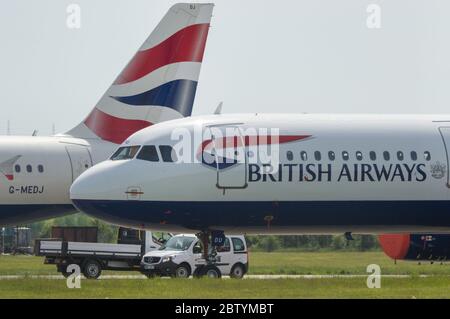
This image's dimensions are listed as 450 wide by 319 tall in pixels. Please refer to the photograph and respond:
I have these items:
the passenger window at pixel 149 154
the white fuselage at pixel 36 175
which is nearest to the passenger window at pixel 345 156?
the passenger window at pixel 149 154

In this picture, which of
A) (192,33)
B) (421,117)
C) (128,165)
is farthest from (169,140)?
(192,33)

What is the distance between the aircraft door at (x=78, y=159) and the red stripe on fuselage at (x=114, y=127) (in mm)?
1611

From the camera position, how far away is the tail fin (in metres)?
56.3

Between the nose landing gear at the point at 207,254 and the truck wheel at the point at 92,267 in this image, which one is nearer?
the nose landing gear at the point at 207,254

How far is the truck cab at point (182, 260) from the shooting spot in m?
50.0

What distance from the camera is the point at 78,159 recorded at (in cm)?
5450

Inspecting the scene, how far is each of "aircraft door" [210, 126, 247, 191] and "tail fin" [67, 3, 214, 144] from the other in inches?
599

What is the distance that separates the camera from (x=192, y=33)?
188 feet

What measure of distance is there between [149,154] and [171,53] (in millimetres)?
16095

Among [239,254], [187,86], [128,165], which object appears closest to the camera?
[128,165]

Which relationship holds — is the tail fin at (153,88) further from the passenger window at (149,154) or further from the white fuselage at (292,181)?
the passenger window at (149,154)
